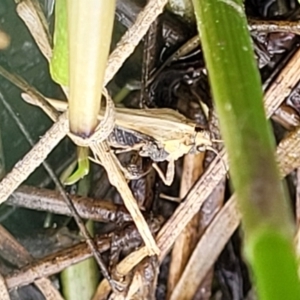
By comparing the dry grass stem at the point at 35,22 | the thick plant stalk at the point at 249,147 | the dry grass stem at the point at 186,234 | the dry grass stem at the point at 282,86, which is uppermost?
the dry grass stem at the point at 35,22

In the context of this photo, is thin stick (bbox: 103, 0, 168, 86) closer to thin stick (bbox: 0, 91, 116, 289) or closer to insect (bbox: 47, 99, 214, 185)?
insect (bbox: 47, 99, 214, 185)

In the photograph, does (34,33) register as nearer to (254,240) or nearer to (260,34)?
(260,34)

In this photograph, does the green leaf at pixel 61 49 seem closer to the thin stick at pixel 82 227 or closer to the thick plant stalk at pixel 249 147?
the thick plant stalk at pixel 249 147

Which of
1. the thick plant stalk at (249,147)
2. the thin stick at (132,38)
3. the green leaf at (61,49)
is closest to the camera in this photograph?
the thick plant stalk at (249,147)

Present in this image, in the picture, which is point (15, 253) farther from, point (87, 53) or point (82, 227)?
point (87, 53)

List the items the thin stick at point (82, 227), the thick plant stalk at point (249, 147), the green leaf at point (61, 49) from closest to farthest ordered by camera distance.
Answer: the thick plant stalk at point (249, 147), the green leaf at point (61, 49), the thin stick at point (82, 227)

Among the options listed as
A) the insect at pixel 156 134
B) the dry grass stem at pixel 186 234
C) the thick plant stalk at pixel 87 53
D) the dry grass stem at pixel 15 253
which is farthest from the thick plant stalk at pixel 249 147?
the dry grass stem at pixel 15 253
